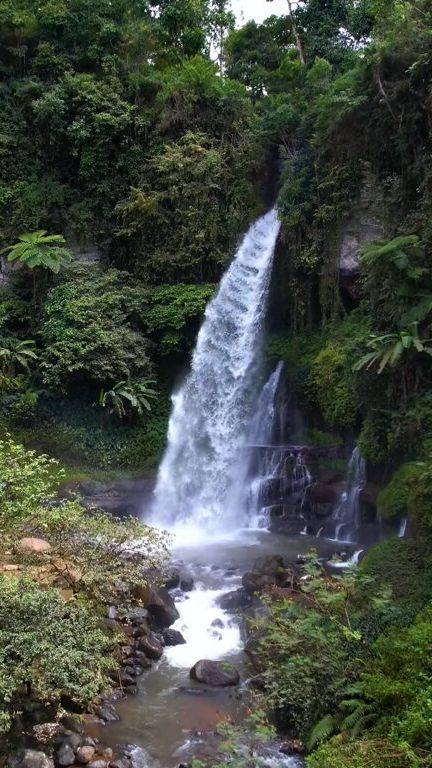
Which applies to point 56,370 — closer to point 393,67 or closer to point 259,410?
point 259,410

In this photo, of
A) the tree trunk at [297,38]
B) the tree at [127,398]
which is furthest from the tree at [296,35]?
the tree at [127,398]

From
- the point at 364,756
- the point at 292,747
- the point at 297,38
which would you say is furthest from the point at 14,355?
the point at 297,38

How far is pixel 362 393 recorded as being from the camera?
12.7m

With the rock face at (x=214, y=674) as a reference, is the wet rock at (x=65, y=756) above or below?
below

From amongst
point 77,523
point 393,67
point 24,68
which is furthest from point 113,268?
point 77,523

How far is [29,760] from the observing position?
6355 mm

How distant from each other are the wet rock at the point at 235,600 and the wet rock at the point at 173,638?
42.5 inches

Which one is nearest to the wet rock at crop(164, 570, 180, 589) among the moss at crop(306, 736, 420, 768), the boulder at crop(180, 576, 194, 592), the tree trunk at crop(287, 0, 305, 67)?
the boulder at crop(180, 576, 194, 592)

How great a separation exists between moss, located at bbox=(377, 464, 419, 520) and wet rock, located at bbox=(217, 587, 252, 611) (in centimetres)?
308

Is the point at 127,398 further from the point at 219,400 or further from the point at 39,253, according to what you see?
the point at 39,253

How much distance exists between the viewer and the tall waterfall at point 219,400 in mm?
16344

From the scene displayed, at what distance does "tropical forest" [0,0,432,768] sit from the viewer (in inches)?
267

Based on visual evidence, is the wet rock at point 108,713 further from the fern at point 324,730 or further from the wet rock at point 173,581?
the wet rock at point 173,581

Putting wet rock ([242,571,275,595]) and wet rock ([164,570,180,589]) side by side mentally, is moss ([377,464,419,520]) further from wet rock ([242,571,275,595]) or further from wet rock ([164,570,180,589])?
wet rock ([164,570,180,589])
